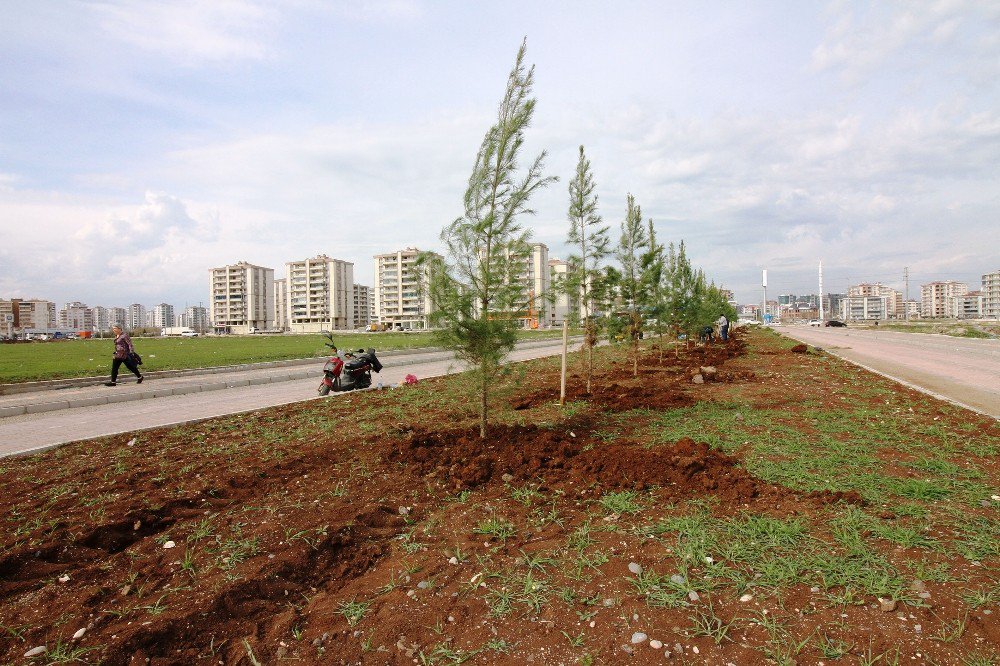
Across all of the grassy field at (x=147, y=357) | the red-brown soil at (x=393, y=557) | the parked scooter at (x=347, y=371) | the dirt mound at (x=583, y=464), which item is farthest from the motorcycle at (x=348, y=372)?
the dirt mound at (x=583, y=464)

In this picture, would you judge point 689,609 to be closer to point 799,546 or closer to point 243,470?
point 799,546

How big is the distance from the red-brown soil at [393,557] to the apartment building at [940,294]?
20893 cm

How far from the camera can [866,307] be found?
181625mm

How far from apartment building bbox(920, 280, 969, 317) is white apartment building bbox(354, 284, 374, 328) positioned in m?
181

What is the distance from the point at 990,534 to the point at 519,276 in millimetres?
4487

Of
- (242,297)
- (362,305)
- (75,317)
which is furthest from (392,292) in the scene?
(75,317)

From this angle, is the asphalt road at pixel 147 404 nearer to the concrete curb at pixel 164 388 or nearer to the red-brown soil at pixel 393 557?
the concrete curb at pixel 164 388

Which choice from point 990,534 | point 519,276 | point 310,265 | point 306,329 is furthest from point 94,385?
point 310,265

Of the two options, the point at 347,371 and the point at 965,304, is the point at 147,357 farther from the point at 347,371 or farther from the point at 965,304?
Answer: the point at 965,304

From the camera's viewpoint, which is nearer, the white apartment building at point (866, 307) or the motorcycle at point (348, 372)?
the motorcycle at point (348, 372)

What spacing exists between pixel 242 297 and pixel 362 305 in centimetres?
3199

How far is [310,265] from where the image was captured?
424 ft

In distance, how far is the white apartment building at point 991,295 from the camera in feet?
433

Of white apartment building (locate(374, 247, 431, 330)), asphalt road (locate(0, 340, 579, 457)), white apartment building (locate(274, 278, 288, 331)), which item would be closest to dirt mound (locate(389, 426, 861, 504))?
asphalt road (locate(0, 340, 579, 457))
